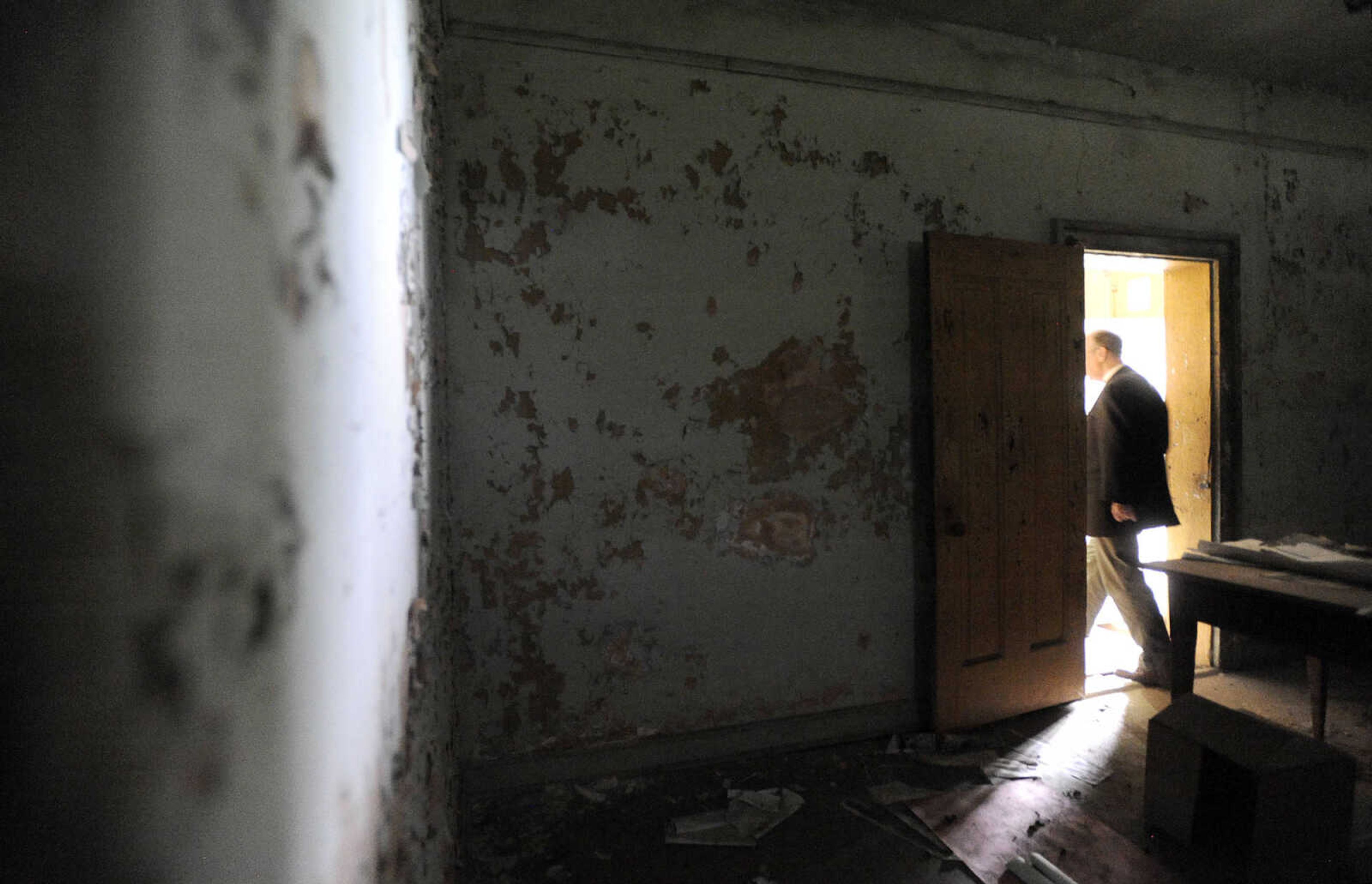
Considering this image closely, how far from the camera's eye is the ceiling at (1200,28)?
3.16 m

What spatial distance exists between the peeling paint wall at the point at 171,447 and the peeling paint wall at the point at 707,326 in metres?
2.18

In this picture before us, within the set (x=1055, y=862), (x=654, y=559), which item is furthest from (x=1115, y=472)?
(x=654, y=559)

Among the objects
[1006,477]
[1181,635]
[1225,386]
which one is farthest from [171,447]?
[1225,386]

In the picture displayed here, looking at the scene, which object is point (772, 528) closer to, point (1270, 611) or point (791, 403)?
point (791, 403)

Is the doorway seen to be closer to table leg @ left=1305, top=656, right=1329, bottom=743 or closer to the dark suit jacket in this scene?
the dark suit jacket

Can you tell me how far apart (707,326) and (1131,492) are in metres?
2.44

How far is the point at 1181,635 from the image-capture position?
8.77 ft

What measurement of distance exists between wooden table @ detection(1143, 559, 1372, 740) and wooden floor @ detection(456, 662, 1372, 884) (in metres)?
0.51

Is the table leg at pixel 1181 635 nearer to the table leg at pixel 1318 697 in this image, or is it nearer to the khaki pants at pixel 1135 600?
the table leg at pixel 1318 697

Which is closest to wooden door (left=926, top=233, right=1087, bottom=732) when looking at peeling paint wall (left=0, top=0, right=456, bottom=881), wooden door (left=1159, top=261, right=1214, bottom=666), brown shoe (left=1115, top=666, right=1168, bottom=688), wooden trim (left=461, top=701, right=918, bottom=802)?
wooden trim (left=461, top=701, right=918, bottom=802)

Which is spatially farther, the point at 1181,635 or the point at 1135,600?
the point at 1135,600

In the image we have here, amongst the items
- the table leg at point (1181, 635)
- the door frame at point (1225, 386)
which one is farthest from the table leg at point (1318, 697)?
the door frame at point (1225, 386)

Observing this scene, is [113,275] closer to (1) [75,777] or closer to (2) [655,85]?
(1) [75,777]

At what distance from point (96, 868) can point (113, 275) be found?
26 cm
